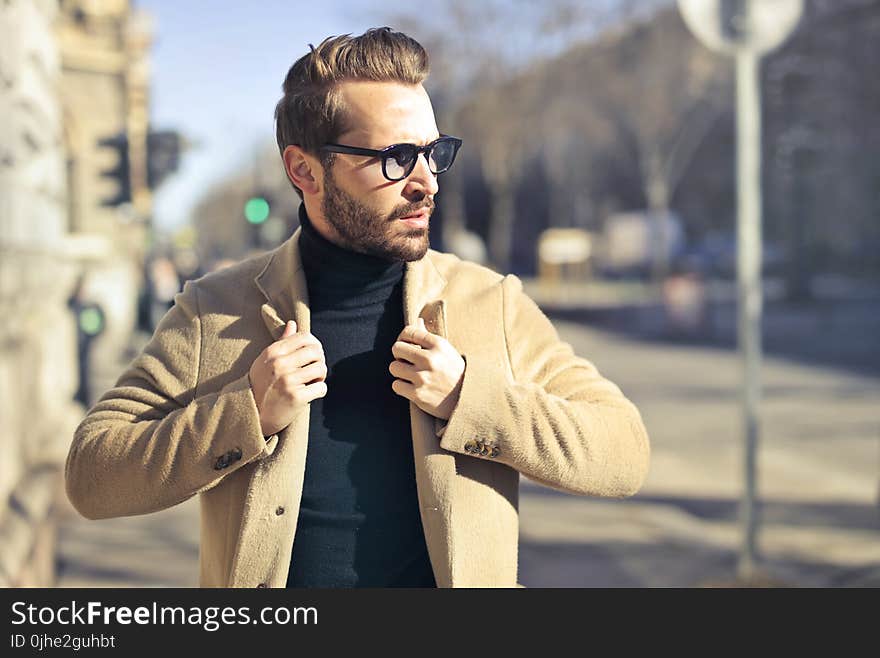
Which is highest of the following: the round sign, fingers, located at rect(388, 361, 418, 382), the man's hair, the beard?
the round sign

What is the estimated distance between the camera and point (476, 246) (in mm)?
32562

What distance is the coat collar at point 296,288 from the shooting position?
6.34 feet

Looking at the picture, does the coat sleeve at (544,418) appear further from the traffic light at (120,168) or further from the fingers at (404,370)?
the traffic light at (120,168)

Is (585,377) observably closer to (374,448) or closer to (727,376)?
(374,448)

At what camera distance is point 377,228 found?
187 cm

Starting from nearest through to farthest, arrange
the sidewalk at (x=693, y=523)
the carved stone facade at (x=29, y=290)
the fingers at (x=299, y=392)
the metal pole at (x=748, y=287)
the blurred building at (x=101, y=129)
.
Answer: the fingers at (x=299, y=392) → the carved stone facade at (x=29, y=290) → the metal pole at (x=748, y=287) → the sidewalk at (x=693, y=523) → the blurred building at (x=101, y=129)

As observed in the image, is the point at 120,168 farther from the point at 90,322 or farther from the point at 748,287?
the point at 748,287

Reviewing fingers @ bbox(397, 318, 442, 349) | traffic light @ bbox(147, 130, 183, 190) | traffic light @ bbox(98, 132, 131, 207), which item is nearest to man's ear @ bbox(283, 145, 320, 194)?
fingers @ bbox(397, 318, 442, 349)

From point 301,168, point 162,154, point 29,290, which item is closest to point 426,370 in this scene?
point 301,168

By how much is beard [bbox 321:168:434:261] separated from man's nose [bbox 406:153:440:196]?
30 millimetres

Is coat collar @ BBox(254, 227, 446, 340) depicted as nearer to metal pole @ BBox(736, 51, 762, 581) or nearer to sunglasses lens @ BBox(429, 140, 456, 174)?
sunglasses lens @ BBox(429, 140, 456, 174)

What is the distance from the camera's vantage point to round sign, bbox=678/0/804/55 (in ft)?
18.6

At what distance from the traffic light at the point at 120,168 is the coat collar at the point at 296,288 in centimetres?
861

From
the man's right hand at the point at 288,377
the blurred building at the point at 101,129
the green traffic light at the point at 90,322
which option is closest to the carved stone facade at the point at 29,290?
the green traffic light at the point at 90,322
